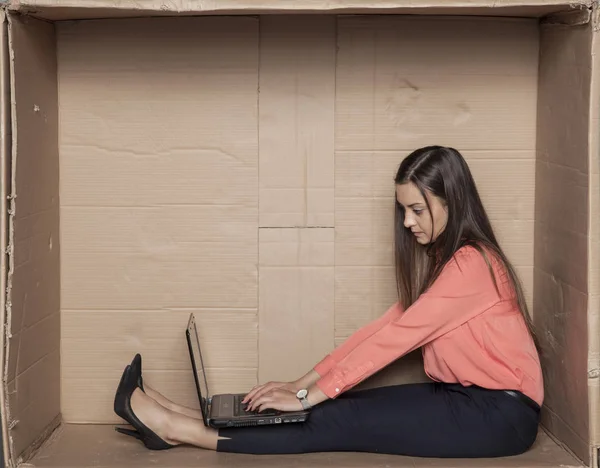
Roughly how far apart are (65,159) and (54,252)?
8.1 inches

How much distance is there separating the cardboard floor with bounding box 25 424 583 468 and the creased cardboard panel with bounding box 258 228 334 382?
0.92 feet

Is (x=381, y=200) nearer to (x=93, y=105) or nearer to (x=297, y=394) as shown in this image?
(x=297, y=394)

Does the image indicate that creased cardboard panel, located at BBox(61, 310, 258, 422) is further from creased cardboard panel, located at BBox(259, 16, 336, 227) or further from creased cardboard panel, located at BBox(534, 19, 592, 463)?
creased cardboard panel, located at BBox(534, 19, 592, 463)

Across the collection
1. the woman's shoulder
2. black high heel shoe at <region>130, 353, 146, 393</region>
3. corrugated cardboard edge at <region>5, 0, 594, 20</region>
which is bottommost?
black high heel shoe at <region>130, 353, 146, 393</region>

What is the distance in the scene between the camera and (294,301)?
196 cm

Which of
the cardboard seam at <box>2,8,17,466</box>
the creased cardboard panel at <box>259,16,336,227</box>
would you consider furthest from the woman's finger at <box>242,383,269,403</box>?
the cardboard seam at <box>2,8,17,466</box>

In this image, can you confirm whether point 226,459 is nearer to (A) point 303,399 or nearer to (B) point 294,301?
(A) point 303,399

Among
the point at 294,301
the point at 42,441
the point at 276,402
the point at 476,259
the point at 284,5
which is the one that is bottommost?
the point at 42,441

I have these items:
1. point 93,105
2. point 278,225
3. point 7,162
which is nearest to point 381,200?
point 278,225

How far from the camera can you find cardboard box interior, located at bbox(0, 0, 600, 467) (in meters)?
1.90

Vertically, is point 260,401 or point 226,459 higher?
point 260,401

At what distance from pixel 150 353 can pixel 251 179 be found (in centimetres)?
45

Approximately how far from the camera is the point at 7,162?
1612mm


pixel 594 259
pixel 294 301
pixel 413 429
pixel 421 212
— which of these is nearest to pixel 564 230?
pixel 594 259
